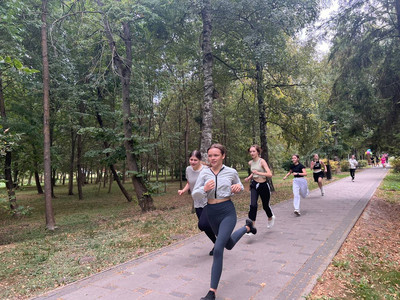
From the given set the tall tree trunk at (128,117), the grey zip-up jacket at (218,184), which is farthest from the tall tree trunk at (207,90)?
the grey zip-up jacket at (218,184)

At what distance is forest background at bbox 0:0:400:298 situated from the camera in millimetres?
9070

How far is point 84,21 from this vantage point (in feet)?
32.7

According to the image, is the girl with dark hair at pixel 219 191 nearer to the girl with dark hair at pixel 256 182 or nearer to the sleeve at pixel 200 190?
the sleeve at pixel 200 190

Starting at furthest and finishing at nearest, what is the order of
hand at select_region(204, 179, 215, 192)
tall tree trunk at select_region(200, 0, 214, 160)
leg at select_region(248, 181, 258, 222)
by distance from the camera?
tall tree trunk at select_region(200, 0, 214, 160) < leg at select_region(248, 181, 258, 222) < hand at select_region(204, 179, 215, 192)

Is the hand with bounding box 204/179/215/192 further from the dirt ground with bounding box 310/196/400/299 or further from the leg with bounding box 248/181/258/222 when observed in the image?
the leg with bounding box 248/181/258/222

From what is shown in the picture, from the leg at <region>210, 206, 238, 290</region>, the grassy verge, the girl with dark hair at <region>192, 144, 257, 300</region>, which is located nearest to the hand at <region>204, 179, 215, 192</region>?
the girl with dark hair at <region>192, 144, 257, 300</region>

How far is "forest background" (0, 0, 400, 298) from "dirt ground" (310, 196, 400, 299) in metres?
3.36

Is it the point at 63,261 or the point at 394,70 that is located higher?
the point at 394,70

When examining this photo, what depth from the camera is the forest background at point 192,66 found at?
9.07 meters

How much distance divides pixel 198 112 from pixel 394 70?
13.3 meters

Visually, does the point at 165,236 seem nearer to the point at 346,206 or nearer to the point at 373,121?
the point at 346,206

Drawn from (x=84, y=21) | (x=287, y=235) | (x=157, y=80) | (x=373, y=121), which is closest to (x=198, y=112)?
(x=157, y=80)

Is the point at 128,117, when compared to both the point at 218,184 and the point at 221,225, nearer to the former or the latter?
the point at 218,184

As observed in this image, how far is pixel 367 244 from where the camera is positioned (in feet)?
16.9
